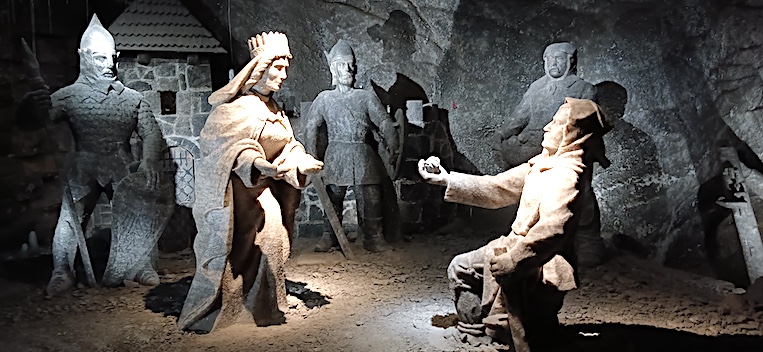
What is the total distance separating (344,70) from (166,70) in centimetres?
213

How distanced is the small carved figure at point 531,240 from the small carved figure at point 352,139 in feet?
8.57

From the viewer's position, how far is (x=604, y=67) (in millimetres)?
7121

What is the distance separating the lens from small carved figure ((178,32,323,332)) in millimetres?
4453

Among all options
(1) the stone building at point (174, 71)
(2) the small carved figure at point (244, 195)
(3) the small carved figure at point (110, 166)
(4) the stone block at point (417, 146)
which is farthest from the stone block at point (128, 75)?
(2) the small carved figure at point (244, 195)

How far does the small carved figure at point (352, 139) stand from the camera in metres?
6.72

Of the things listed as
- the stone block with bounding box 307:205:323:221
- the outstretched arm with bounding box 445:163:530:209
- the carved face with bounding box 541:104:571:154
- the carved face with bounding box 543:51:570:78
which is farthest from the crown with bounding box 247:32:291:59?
the stone block with bounding box 307:205:323:221

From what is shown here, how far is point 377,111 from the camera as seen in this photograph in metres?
6.78

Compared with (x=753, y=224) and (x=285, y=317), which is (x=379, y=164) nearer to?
(x=285, y=317)

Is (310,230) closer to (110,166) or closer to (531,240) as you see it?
(110,166)

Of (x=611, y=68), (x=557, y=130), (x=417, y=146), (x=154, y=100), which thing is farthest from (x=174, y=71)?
(x=557, y=130)

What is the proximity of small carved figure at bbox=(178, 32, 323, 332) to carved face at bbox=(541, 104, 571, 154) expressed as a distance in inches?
60.0

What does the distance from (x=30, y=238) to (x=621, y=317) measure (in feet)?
18.1

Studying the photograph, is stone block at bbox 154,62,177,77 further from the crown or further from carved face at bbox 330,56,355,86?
the crown

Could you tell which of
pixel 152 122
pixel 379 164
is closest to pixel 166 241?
pixel 152 122
